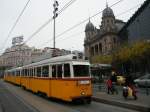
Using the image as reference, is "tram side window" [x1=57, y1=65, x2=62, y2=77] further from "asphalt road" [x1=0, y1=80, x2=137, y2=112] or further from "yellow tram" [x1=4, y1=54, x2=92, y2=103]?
"asphalt road" [x1=0, y1=80, x2=137, y2=112]

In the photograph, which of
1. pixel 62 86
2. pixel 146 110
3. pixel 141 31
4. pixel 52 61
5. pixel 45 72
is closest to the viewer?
pixel 146 110

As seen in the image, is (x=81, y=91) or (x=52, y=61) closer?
(x=81, y=91)

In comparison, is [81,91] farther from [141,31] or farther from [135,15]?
[135,15]

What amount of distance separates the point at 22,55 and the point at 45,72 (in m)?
61.3

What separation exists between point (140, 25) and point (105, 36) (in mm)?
37925

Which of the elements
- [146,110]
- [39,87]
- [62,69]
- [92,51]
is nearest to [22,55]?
[92,51]

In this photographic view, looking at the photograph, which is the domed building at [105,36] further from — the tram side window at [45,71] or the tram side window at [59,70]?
the tram side window at [59,70]

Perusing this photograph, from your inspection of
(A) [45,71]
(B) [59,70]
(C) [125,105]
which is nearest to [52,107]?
(B) [59,70]

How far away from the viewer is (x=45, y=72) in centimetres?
2059

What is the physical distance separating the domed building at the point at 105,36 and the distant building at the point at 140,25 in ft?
75.5

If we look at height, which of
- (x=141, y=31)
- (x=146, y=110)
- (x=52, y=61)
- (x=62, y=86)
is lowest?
(x=146, y=110)

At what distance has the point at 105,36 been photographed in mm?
94250

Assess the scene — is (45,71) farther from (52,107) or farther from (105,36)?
(105,36)

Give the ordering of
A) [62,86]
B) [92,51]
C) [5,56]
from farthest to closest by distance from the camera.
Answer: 1. [92,51]
2. [5,56]
3. [62,86]
